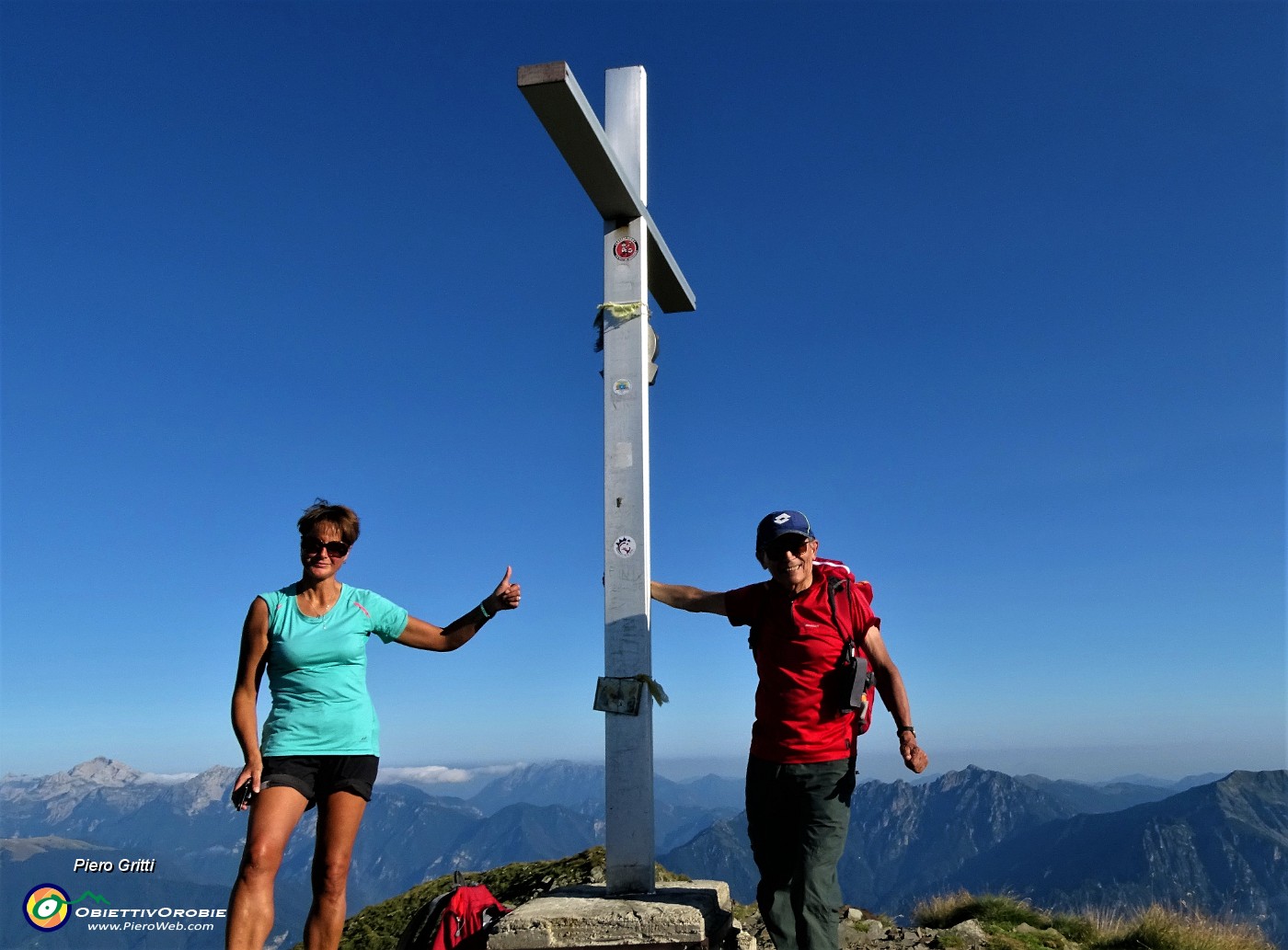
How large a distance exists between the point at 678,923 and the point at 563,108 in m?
3.88

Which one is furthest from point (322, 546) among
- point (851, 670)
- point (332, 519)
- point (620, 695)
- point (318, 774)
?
point (851, 670)

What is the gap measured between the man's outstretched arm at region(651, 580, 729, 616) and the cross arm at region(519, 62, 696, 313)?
6.58 ft

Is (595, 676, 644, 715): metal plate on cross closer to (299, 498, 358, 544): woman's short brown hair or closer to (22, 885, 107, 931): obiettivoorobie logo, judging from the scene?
(299, 498, 358, 544): woman's short brown hair

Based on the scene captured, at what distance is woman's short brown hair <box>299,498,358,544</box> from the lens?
14.4ft

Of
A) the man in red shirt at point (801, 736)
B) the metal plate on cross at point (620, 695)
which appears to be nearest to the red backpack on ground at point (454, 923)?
the metal plate on cross at point (620, 695)

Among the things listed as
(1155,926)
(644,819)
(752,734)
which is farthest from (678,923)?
(1155,926)

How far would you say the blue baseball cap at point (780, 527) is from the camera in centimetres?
468

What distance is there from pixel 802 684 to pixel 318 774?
7.48ft

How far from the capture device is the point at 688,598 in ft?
16.7

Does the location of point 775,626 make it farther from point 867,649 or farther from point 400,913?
point 400,913

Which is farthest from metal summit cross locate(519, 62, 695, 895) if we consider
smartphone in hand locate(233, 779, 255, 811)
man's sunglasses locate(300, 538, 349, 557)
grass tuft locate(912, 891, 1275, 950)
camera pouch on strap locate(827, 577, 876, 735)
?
grass tuft locate(912, 891, 1275, 950)

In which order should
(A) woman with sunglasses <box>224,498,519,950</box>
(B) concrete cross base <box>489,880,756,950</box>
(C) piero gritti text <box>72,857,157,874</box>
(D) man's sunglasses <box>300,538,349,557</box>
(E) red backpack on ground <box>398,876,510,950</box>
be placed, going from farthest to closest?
(C) piero gritti text <box>72,857,157,874</box>, (E) red backpack on ground <box>398,876,510,950</box>, (D) man's sunglasses <box>300,538,349,557</box>, (B) concrete cross base <box>489,880,756,950</box>, (A) woman with sunglasses <box>224,498,519,950</box>

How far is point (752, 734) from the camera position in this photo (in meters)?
4.74

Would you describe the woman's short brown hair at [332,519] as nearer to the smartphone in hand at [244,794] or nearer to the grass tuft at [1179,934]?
the smartphone in hand at [244,794]
